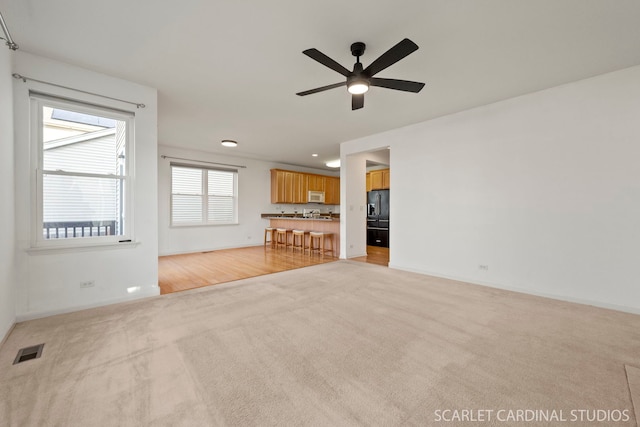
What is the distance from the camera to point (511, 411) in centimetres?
147

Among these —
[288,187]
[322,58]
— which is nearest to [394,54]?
[322,58]

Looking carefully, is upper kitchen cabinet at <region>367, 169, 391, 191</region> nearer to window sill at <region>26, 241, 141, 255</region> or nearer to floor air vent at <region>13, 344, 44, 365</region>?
window sill at <region>26, 241, 141, 255</region>

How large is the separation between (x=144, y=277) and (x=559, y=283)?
5.34 meters

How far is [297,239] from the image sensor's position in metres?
7.72

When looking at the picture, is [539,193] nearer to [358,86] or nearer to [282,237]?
[358,86]

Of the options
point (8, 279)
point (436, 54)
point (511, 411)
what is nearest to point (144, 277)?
point (8, 279)

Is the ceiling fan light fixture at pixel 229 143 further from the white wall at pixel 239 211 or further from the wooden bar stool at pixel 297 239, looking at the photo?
the wooden bar stool at pixel 297 239

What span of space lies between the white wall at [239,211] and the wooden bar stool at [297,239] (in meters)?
1.33

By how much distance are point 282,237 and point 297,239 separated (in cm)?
52

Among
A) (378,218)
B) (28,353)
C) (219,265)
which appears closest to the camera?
(28,353)

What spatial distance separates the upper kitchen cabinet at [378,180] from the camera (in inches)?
311

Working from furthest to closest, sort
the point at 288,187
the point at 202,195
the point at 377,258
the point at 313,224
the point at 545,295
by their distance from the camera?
the point at 288,187 < the point at 202,195 < the point at 313,224 < the point at 377,258 < the point at 545,295

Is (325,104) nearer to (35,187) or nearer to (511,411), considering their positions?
(35,187)

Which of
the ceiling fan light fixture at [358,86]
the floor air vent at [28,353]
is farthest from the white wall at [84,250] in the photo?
the ceiling fan light fixture at [358,86]
